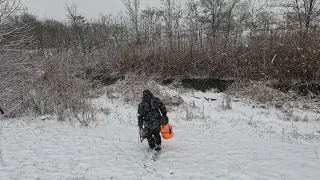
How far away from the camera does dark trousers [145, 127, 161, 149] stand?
5656 millimetres

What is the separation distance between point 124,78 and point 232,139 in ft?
30.1

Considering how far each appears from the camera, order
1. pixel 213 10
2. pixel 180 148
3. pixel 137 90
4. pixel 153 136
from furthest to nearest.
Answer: pixel 213 10, pixel 137 90, pixel 180 148, pixel 153 136

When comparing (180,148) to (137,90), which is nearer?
(180,148)

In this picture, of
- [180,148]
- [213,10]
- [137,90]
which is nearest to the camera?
[180,148]

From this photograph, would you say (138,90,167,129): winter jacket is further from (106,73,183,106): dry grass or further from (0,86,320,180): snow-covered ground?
(106,73,183,106): dry grass

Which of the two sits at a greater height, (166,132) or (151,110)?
(151,110)

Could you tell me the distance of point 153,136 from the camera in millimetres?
5879

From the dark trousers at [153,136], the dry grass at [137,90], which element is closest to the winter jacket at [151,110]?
the dark trousers at [153,136]

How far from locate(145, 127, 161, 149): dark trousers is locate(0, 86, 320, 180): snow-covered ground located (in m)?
0.25

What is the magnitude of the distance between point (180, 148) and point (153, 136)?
0.76m

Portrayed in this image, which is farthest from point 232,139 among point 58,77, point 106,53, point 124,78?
point 106,53

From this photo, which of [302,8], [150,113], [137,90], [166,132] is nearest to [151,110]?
[150,113]

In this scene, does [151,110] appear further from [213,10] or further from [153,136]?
[213,10]

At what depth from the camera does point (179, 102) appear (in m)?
10.8
